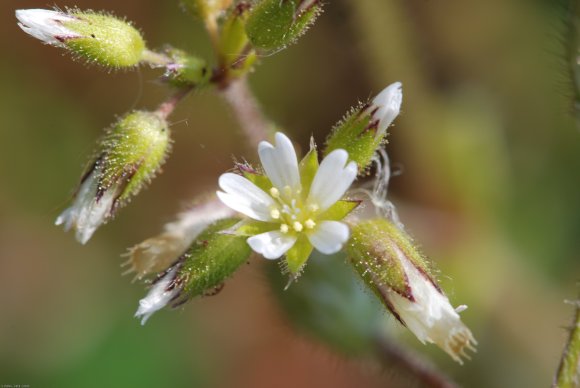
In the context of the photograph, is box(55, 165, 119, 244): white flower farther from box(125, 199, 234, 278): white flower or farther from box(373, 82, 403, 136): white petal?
box(373, 82, 403, 136): white petal

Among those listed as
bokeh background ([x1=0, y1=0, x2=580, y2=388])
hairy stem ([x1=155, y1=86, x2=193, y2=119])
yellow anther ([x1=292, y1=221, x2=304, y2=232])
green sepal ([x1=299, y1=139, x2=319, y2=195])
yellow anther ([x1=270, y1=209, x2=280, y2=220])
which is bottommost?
bokeh background ([x1=0, y1=0, x2=580, y2=388])

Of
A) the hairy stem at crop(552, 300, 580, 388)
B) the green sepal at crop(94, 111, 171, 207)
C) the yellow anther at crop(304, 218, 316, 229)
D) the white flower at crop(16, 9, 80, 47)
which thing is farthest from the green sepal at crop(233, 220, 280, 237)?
the hairy stem at crop(552, 300, 580, 388)

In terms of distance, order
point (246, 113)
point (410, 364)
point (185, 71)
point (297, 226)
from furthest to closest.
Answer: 1. point (410, 364)
2. point (246, 113)
3. point (185, 71)
4. point (297, 226)

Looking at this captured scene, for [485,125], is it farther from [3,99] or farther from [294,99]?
[3,99]

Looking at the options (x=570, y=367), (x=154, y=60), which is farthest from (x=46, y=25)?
(x=570, y=367)

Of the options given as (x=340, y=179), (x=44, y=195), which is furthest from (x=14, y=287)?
(x=340, y=179)

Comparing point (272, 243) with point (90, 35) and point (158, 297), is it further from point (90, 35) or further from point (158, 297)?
point (90, 35)
